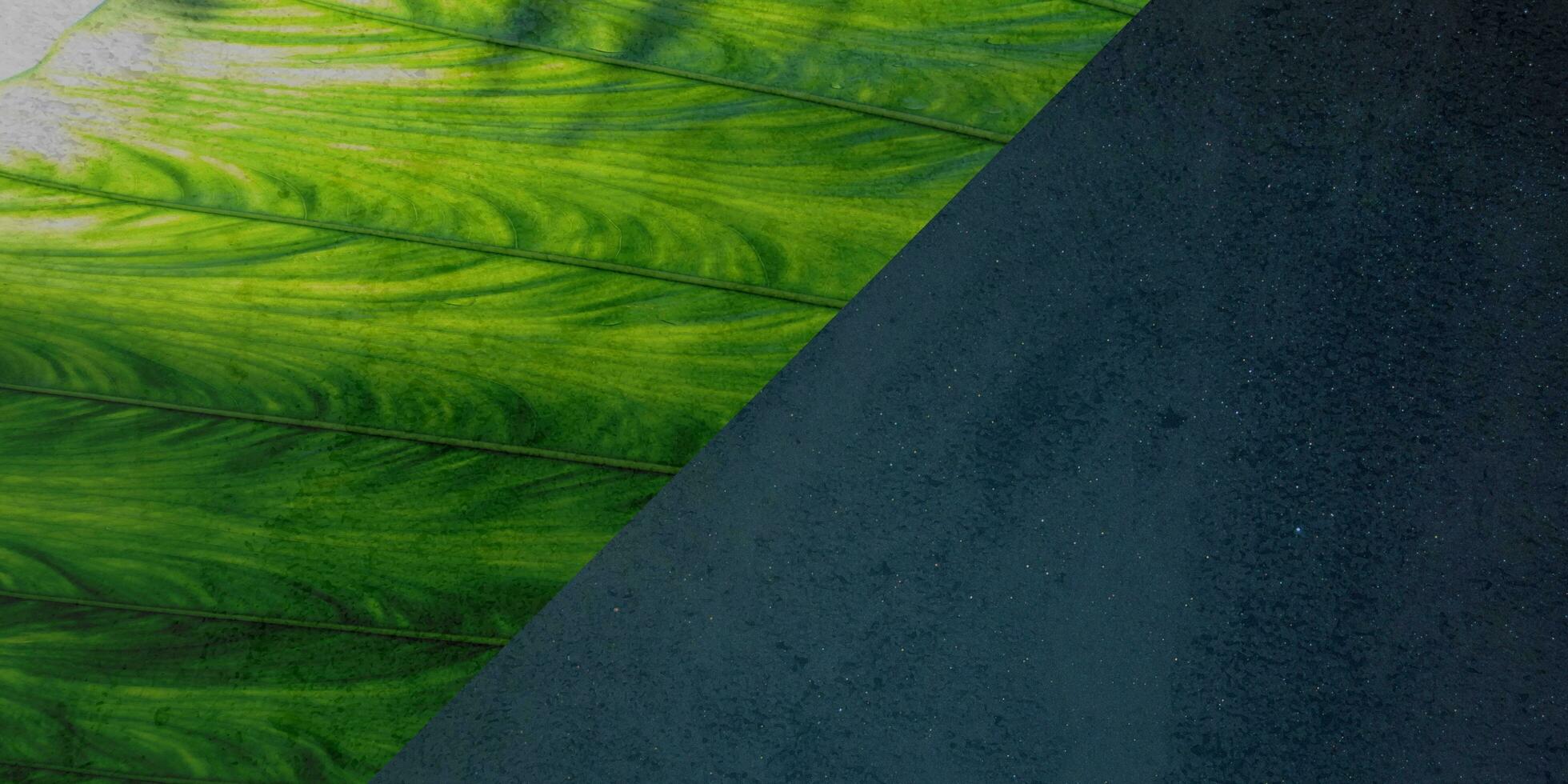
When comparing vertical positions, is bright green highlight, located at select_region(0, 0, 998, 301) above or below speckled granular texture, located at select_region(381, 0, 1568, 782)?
above

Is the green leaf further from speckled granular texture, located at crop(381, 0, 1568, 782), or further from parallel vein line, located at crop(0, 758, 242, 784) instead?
speckled granular texture, located at crop(381, 0, 1568, 782)

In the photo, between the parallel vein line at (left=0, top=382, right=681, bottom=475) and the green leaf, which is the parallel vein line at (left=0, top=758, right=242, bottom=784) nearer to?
the green leaf

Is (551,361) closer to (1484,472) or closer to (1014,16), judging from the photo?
(1014,16)

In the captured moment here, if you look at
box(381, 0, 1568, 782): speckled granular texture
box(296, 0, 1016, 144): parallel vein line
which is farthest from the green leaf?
box(381, 0, 1568, 782): speckled granular texture

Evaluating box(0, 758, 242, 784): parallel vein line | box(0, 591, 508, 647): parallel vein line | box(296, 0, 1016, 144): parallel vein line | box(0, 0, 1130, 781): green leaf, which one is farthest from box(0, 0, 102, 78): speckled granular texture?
box(0, 758, 242, 784): parallel vein line

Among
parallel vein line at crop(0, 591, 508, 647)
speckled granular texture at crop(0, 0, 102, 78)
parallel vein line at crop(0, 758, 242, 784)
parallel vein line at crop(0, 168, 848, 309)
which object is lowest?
parallel vein line at crop(0, 758, 242, 784)

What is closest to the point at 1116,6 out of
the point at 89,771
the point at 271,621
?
the point at 271,621

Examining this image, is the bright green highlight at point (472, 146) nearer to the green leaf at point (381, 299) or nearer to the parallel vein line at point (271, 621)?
the green leaf at point (381, 299)

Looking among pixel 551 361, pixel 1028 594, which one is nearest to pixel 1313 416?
pixel 1028 594

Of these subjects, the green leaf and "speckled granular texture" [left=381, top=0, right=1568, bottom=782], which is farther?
"speckled granular texture" [left=381, top=0, right=1568, bottom=782]
